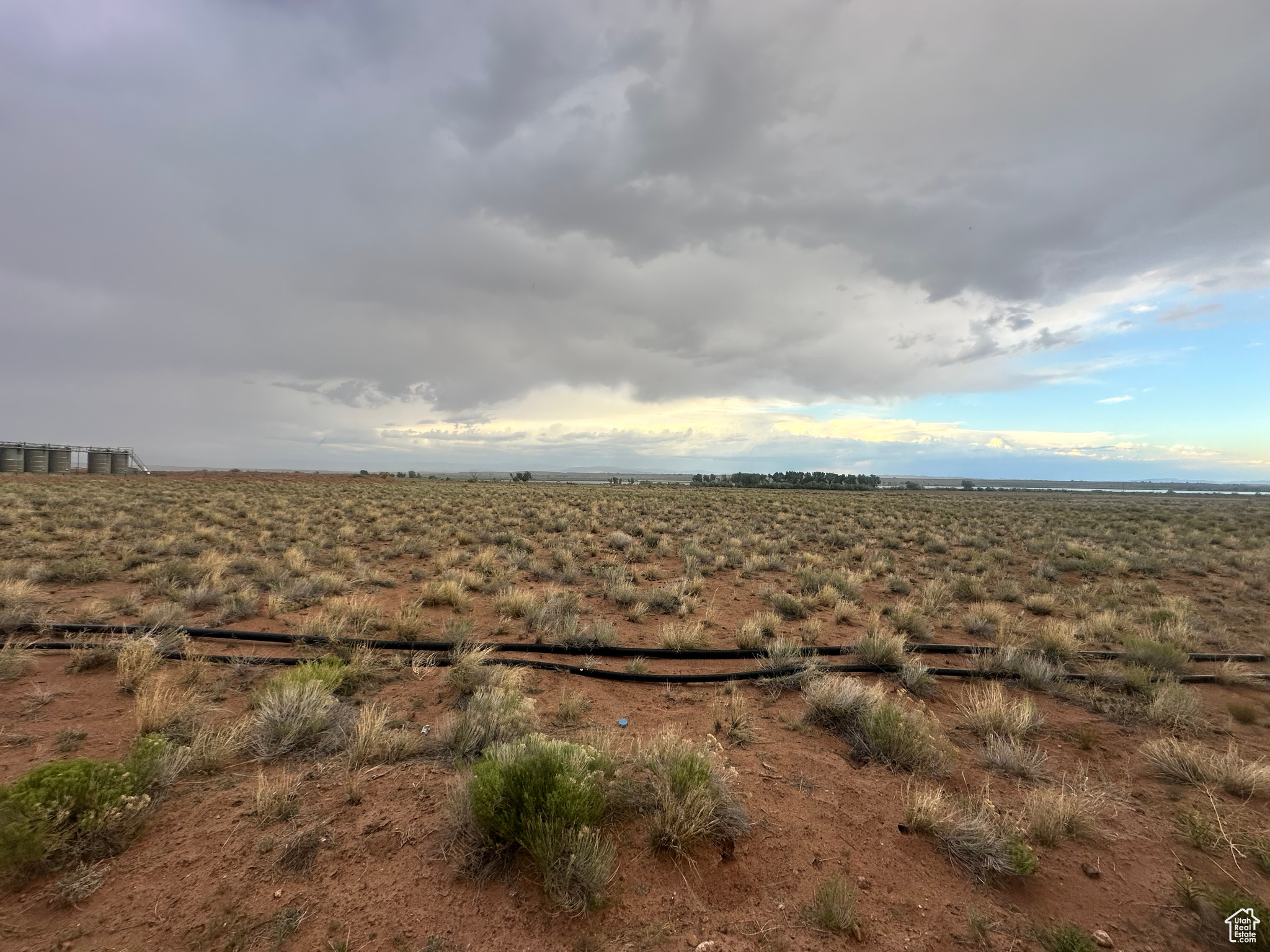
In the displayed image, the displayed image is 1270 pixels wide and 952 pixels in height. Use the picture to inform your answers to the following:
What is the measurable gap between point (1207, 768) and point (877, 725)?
275 centimetres

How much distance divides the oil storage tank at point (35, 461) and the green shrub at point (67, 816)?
197 ft

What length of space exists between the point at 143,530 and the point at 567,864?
1807 centimetres

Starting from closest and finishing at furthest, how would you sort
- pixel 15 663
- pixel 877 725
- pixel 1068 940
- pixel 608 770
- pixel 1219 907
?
pixel 1068 940 → pixel 1219 907 → pixel 608 770 → pixel 877 725 → pixel 15 663

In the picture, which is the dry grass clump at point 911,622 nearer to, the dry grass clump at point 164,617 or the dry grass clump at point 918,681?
the dry grass clump at point 918,681

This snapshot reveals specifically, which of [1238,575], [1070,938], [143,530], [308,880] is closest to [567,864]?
[308,880]

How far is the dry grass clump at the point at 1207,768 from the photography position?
4.39 metres

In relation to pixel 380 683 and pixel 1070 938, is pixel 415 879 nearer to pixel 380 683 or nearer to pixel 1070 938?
pixel 380 683

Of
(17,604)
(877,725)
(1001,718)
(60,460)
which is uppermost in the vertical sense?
(60,460)

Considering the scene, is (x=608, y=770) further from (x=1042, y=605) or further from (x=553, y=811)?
(x=1042, y=605)

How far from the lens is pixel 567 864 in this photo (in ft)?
10.2

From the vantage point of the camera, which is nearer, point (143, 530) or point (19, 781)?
point (19, 781)

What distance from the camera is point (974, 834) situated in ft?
11.8

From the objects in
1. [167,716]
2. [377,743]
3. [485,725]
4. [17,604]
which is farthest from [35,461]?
[485,725]

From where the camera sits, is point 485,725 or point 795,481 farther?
point 795,481
